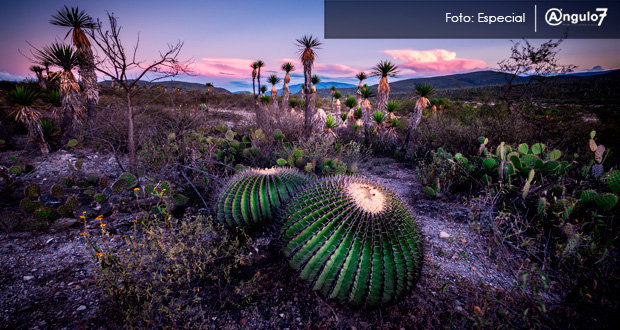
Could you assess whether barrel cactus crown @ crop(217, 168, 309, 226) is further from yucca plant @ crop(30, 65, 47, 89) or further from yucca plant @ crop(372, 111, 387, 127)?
yucca plant @ crop(30, 65, 47, 89)

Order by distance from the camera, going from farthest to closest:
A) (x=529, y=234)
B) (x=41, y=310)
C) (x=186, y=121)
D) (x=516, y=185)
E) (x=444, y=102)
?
1. (x=444, y=102)
2. (x=186, y=121)
3. (x=516, y=185)
4. (x=529, y=234)
5. (x=41, y=310)

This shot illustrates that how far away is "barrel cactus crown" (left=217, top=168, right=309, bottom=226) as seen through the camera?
2.97 metres

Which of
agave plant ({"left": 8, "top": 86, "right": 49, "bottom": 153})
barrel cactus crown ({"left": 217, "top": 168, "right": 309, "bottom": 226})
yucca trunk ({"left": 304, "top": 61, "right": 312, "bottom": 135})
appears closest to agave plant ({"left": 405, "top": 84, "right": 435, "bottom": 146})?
yucca trunk ({"left": 304, "top": 61, "right": 312, "bottom": 135})

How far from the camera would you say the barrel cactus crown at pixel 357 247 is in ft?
6.41

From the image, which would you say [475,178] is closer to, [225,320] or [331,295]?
[331,295]

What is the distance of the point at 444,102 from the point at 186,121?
17.3 meters

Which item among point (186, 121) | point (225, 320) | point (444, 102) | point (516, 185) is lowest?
point (225, 320)

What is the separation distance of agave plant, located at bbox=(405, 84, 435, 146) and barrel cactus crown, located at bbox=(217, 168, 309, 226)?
6150mm

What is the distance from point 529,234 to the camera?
349 centimetres

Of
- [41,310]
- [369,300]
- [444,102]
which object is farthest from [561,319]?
[444,102]

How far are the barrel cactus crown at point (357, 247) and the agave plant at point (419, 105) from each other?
6.47 meters

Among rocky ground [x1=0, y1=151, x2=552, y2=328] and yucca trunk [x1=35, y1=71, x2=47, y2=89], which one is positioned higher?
yucca trunk [x1=35, y1=71, x2=47, y2=89]

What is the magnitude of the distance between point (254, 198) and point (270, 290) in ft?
3.47

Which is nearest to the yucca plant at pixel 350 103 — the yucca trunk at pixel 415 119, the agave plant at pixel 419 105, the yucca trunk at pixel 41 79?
the agave plant at pixel 419 105
